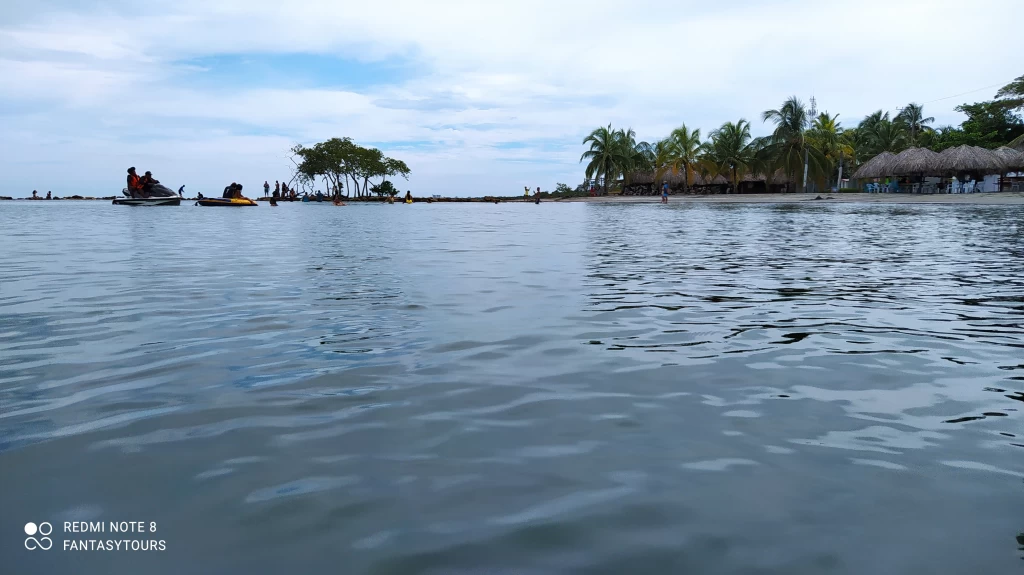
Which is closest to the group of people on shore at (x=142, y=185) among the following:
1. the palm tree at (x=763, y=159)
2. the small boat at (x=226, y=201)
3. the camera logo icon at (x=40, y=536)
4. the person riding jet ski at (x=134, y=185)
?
the person riding jet ski at (x=134, y=185)

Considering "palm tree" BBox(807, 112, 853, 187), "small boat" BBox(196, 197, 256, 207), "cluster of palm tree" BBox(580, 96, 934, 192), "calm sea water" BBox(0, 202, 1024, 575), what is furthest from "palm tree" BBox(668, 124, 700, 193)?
"calm sea water" BBox(0, 202, 1024, 575)

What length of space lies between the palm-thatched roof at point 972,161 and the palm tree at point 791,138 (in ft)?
36.8

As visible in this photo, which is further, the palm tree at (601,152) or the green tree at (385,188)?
the green tree at (385,188)

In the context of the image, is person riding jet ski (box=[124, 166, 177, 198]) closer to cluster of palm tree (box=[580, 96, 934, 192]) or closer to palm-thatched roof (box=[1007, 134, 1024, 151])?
cluster of palm tree (box=[580, 96, 934, 192])

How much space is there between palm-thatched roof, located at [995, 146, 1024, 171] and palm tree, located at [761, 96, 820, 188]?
13.1 metres

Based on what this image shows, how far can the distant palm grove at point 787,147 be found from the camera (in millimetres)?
52500

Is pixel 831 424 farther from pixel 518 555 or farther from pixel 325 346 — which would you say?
pixel 325 346

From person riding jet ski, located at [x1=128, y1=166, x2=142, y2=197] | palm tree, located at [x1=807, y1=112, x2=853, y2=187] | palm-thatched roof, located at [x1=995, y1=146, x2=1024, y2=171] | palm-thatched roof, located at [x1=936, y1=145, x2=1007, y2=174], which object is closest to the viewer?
person riding jet ski, located at [x1=128, y1=166, x2=142, y2=197]

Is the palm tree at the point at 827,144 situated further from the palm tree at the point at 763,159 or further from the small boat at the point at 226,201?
the small boat at the point at 226,201

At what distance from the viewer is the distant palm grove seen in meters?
52.5

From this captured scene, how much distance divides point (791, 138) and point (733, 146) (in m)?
6.39

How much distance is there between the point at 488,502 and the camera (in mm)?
2674

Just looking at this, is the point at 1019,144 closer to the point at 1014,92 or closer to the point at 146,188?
the point at 1014,92

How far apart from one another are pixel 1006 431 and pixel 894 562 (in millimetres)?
1703
